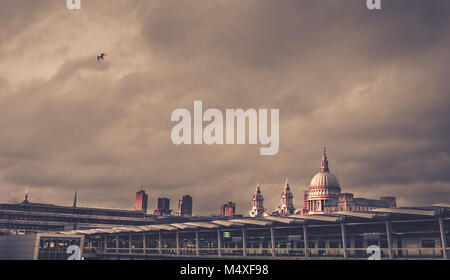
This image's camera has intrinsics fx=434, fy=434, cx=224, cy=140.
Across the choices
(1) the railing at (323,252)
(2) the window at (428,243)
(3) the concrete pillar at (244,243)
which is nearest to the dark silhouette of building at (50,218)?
(1) the railing at (323,252)

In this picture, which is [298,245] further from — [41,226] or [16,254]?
[41,226]

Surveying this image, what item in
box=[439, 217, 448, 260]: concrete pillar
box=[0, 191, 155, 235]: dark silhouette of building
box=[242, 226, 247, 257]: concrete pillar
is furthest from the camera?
box=[0, 191, 155, 235]: dark silhouette of building

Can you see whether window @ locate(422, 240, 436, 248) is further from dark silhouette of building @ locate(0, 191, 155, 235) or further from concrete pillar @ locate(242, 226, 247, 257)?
dark silhouette of building @ locate(0, 191, 155, 235)

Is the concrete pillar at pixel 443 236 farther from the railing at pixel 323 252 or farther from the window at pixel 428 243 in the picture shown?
the window at pixel 428 243

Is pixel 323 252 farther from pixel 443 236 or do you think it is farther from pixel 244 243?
pixel 443 236

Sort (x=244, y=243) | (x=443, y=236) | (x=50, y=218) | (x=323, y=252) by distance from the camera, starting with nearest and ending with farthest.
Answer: (x=443, y=236) → (x=323, y=252) → (x=244, y=243) → (x=50, y=218)

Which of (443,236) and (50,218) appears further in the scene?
(50,218)

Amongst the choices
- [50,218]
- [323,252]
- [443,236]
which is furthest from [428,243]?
[50,218]

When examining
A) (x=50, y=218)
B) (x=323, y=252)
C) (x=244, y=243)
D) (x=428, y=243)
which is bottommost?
(x=323, y=252)

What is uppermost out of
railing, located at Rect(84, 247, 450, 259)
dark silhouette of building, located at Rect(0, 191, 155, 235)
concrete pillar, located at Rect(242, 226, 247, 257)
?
dark silhouette of building, located at Rect(0, 191, 155, 235)

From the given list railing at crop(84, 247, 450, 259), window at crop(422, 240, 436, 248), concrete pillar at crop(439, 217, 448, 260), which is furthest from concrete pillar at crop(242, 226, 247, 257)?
concrete pillar at crop(439, 217, 448, 260)

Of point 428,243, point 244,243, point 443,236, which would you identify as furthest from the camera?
point 244,243
